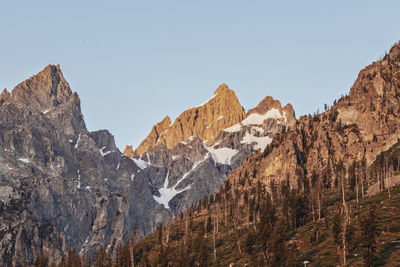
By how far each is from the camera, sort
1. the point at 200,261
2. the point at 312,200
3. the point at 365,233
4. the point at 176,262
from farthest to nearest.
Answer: the point at 312,200 < the point at 176,262 < the point at 200,261 < the point at 365,233

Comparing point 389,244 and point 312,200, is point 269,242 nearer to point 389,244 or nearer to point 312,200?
point 389,244

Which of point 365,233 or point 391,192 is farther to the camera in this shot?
point 391,192

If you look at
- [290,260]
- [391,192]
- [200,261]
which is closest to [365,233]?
[290,260]

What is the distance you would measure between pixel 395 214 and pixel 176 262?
68902 millimetres

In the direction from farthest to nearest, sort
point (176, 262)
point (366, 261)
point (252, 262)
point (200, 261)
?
point (176, 262) → point (200, 261) → point (252, 262) → point (366, 261)

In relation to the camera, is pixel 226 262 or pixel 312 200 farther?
pixel 312 200

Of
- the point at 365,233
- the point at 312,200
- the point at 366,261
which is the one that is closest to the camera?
the point at 366,261

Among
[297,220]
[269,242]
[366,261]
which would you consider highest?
[297,220]

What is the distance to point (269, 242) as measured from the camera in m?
143

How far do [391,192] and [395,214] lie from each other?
1598 inches

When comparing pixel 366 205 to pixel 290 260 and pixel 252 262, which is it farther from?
pixel 290 260

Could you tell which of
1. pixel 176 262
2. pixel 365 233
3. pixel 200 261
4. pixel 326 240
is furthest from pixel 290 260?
pixel 176 262

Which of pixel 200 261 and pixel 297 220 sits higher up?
pixel 297 220

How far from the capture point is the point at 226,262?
539ft
